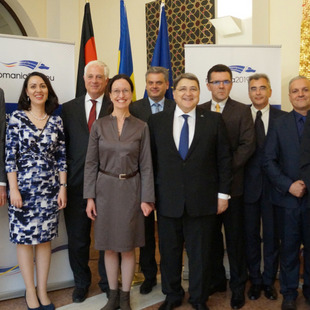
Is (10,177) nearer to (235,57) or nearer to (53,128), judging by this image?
(53,128)

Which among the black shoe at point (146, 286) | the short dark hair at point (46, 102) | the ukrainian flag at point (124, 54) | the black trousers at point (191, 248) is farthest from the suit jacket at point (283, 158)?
the ukrainian flag at point (124, 54)

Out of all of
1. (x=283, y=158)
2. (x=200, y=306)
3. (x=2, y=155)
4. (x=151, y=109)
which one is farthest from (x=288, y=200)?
(x=2, y=155)

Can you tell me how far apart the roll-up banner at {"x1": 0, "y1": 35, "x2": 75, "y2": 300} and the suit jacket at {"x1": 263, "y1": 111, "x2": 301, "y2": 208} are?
168 centimetres

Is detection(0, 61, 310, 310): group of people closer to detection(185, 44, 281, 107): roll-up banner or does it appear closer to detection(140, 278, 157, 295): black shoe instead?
detection(140, 278, 157, 295): black shoe

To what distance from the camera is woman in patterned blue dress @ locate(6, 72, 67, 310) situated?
8.76 feet

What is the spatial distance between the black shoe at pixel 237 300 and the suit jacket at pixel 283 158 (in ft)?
2.37

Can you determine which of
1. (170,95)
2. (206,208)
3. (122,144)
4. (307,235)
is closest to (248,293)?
(307,235)

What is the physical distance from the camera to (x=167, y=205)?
260cm

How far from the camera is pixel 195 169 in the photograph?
100 inches

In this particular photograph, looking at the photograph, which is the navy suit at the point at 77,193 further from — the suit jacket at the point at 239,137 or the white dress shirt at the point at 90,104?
the suit jacket at the point at 239,137

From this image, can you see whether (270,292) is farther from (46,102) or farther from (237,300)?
(46,102)

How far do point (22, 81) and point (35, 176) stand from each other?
34.5 inches

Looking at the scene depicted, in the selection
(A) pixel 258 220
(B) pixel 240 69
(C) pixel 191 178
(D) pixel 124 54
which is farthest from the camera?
(D) pixel 124 54

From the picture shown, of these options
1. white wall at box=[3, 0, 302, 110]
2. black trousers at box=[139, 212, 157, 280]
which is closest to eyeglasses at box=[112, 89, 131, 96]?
black trousers at box=[139, 212, 157, 280]
